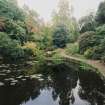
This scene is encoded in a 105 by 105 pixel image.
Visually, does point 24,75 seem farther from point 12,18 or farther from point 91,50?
point 12,18

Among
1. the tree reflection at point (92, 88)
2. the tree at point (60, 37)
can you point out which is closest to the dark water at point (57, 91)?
the tree reflection at point (92, 88)

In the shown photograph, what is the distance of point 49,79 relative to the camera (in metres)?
19.9

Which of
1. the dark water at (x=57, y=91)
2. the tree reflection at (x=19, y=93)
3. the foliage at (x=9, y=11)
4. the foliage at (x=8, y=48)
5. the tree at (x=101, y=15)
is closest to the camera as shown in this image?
the tree reflection at (x=19, y=93)

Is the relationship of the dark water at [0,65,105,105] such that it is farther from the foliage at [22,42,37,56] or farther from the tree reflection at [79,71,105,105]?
the foliage at [22,42,37,56]

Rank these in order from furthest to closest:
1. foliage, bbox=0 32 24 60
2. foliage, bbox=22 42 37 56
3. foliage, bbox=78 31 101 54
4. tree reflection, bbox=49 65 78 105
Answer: foliage, bbox=22 42 37 56
foliage, bbox=0 32 24 60
foliage, bbox=78 31 101 54
tree reflection, bbox=49 65 78 105

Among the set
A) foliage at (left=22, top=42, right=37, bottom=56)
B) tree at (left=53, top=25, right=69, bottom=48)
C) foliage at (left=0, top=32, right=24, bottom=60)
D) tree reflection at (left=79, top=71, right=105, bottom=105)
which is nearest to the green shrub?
foliage at (left=22, top=42, right=37, bottom=56)

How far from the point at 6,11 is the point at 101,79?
2830cm

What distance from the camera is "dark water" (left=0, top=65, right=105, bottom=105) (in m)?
14.0

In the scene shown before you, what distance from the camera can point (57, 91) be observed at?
16.4 metres

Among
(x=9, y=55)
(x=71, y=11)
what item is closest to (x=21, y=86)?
(x=9, y=55)

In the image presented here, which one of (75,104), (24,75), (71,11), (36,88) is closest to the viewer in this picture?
(75,104)

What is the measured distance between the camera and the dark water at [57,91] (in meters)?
14.0

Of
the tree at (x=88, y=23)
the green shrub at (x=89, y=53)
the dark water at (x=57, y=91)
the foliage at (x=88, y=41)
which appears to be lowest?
the dark water at (x=57, y=91)

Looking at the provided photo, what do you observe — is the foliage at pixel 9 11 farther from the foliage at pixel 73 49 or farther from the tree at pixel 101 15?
the tree at pixel 101 15
